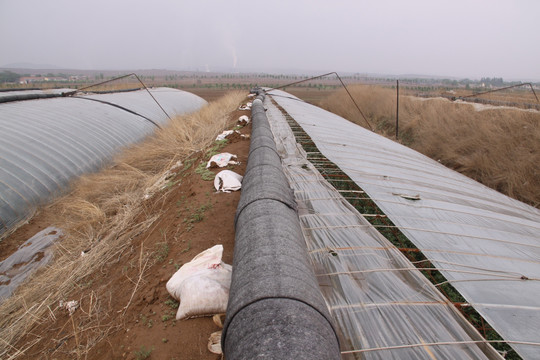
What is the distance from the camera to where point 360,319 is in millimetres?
1958

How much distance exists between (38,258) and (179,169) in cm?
305

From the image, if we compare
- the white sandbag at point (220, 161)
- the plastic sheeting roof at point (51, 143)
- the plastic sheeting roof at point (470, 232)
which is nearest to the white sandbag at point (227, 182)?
the white sandbag at point (220, 161)

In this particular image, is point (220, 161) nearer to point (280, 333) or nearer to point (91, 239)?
point (91, 239)

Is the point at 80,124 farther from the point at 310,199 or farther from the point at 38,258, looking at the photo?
the point at 310,199

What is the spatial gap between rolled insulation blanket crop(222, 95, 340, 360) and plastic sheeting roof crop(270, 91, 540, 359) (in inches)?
52.5

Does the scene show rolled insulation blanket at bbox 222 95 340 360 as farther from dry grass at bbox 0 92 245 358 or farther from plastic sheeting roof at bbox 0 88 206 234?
plastic sheeting roof at bbox 0 88 206 234

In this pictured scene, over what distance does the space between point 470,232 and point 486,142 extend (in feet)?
21.6

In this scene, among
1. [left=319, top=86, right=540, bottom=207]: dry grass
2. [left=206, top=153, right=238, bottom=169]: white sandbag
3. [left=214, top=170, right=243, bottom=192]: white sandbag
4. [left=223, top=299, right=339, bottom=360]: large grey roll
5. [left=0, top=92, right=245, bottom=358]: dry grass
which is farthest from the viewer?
[left=319, top=86, right=540, bottom=207]: dry grass

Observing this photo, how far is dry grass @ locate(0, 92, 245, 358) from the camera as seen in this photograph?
2.69 meters

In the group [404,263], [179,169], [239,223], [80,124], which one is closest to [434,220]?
[404,263]

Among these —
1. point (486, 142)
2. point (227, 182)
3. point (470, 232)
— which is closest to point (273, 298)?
point (470, 232)

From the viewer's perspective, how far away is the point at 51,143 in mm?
6418

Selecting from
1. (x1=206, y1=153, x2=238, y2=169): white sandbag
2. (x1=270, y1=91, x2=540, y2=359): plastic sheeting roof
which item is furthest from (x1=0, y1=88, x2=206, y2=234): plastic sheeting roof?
(x1=270, y1=91, x2=540, y2=359): plastic sheeting roof

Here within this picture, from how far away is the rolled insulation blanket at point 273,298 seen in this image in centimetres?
133
